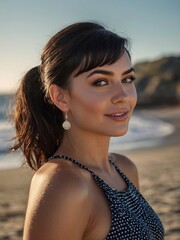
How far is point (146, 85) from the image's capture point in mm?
85500

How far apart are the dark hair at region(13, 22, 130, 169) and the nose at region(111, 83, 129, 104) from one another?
4.7 inches

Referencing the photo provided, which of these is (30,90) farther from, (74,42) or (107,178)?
(107,178)

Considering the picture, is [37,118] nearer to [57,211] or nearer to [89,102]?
[89,102]

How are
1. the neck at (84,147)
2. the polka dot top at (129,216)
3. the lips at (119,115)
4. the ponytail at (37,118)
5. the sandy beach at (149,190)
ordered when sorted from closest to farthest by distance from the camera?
the polka dot top at (129,216) < the lips at (119,115) < the neck at (84,147) < the ponytail at (37,118) < the sandy beach at (149,190)

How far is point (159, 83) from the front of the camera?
3007 inches

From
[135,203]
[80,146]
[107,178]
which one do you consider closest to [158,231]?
[135,203]

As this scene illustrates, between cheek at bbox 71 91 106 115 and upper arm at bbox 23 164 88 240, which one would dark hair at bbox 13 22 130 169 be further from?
upper arm at bbox 23 164 88 240

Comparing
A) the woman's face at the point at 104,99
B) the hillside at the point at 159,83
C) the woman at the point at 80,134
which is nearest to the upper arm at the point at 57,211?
the woman at the point at 80,134

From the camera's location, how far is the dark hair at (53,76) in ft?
6.62

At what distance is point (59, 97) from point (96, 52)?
0.29 metres

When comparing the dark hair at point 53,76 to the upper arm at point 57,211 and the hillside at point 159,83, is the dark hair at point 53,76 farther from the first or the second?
the hillside at point 159,83

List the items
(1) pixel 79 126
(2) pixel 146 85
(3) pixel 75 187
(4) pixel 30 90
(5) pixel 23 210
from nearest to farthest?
(3) pixel 75 187 < (1) pixel 79 126 < (4) pixel 30 90 < (5) pixel 23 210 < (2) pixel 146 85

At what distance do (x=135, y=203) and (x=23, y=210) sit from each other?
14.6 ft

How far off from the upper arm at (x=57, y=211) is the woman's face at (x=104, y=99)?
0.37 metres
